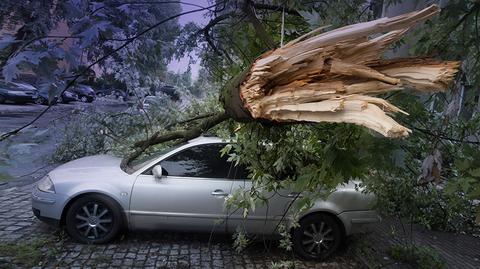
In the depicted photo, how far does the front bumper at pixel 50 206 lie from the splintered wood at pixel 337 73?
14.2 feet

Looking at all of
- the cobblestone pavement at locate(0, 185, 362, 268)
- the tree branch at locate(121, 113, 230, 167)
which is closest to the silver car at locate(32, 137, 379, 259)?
the cobblestone pavement at locate(0, 185, 362, 268)

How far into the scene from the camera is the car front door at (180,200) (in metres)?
5.50

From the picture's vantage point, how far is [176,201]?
18.0ft

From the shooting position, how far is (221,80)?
13.4 feet

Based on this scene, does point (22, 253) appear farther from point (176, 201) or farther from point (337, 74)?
point (337, 74)

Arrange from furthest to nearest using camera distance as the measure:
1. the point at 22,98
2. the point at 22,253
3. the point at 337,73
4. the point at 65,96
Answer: the point at 22,98, the point at 22,253, the point at 65,96, the point at 337,73

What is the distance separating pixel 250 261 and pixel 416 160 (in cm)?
239

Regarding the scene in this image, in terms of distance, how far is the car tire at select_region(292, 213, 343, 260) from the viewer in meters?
5.62

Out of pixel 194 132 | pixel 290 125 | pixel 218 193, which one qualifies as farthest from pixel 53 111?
pixel 290 125

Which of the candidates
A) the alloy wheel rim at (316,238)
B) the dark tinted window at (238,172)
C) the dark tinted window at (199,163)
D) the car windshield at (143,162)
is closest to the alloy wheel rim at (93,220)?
the car windshield at (143,162)

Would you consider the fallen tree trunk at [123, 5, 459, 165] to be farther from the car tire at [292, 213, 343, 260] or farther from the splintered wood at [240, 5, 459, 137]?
the car tire at [292, 213, 343, 260]

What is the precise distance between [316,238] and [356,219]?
0.60 meters

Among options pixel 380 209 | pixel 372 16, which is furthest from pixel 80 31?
pixel 380 209

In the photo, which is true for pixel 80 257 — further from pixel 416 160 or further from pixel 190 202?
pixel 416 160
